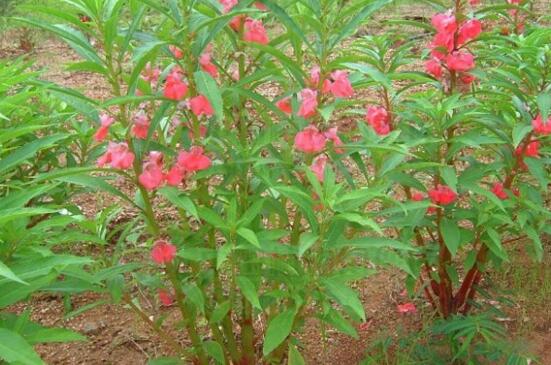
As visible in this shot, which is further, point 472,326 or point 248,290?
point 472,326

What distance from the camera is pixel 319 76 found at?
1.91 meters

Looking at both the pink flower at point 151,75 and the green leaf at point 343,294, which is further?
the pink flower at point 151,75

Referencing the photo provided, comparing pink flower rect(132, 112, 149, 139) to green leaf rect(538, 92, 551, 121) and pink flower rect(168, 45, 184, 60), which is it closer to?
pink flower rect(168, 45, 184, 60)

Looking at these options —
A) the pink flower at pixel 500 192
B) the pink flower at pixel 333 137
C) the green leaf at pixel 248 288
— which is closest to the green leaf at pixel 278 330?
the green leaf at pixel 248 288

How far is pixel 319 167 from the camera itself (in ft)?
6.09

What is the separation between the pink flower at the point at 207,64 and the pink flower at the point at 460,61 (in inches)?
34.7

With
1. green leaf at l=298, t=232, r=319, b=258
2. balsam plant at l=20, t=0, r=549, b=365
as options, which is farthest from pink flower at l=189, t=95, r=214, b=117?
green leaf at l=298, t=232, r=319, b=258

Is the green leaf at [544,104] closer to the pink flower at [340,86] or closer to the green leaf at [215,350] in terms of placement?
the pink flower at [340,86]

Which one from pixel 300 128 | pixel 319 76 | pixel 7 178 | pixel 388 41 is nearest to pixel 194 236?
pixel 300 128

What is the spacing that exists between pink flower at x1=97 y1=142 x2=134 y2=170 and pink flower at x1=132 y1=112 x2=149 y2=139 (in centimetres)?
8

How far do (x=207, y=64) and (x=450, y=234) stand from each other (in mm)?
1065

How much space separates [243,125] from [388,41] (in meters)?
0.91

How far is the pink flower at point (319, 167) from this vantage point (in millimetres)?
1851

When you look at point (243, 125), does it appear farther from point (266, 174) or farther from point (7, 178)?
point (7, 178)
